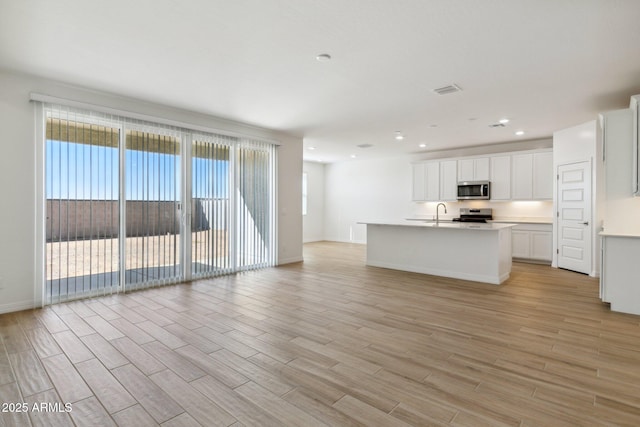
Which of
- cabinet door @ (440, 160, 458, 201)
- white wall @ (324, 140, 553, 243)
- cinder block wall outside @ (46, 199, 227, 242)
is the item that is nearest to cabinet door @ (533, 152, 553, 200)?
white wall @ (324, 140, 553, 243)

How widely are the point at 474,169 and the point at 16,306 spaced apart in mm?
8909

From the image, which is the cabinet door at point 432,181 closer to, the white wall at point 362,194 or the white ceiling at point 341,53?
the white wall at point 362,194

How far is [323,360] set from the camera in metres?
2.57

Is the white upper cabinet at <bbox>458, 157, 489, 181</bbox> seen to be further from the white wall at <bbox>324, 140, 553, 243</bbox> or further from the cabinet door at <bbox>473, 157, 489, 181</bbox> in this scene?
the white wall at <bbox>324, 140, 553, 243</bbox>

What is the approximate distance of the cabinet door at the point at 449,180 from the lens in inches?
328

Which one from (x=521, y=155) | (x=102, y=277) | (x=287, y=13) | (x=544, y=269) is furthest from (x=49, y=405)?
(x=521, y=155)

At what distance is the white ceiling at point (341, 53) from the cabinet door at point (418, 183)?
12.1ft

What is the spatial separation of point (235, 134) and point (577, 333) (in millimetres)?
5582

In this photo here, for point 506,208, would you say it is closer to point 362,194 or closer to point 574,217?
point 574,217

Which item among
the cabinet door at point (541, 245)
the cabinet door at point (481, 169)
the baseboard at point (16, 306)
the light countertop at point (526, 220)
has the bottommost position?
the baseboard at point (16, 306)

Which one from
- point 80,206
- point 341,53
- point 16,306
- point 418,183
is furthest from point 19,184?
point 418,183

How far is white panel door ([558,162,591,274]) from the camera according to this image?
227 inches

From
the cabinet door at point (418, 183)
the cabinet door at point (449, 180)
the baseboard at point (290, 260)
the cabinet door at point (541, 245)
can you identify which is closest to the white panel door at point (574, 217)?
the cabinet door at point (541, 245)

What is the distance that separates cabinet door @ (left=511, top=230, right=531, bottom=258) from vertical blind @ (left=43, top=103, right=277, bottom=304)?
5.81 meters
